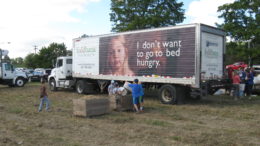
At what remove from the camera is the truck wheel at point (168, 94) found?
12.8m

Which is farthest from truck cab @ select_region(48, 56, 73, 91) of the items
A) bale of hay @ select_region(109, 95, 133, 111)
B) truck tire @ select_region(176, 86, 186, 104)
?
truck tire @ select_region(176, 86, 186, 104)

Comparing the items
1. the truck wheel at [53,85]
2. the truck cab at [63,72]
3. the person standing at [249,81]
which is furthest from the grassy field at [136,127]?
the truck wheel at [53,85]

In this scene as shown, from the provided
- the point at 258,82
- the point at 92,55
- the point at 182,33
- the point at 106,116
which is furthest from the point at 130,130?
the point at 258,82

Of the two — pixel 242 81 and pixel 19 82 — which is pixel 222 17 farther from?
pixel 19 82

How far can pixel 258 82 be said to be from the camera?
1623 cm

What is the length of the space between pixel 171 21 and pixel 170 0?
8.90ft

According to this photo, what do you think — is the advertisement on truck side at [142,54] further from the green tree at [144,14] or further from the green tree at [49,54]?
the green tree at [49,54]

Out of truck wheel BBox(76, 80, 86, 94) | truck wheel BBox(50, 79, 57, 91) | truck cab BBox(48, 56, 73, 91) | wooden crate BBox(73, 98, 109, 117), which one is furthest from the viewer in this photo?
truck wheel BBox(50, 79, 57, 91)

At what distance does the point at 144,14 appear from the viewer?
3400 centimetres

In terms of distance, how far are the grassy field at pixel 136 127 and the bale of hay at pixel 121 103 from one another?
438mm

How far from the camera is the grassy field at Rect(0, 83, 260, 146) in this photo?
675 cm

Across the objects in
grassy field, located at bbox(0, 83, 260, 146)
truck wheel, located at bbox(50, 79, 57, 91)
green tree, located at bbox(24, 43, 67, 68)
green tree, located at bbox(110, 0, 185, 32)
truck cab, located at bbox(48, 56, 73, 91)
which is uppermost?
green tree, located at bbox(110, 0, 185, 32)

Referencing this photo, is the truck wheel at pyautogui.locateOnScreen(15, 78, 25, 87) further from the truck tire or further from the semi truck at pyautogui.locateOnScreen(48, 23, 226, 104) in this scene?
the truck tire

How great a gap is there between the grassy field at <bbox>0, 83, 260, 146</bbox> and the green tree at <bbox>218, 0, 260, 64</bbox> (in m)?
19.3
